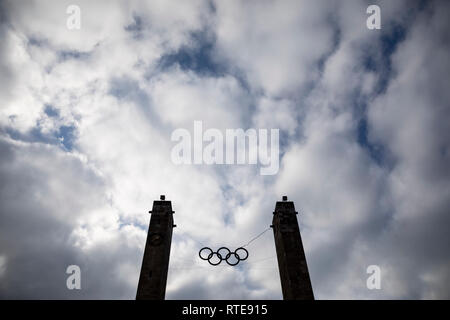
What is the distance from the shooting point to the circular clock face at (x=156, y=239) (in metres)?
17.1

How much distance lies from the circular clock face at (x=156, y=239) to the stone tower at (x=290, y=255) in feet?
30.5

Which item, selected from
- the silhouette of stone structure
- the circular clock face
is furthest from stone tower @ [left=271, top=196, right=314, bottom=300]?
the circular clock face

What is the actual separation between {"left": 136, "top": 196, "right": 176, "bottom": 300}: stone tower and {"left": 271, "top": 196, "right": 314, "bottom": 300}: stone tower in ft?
29.3

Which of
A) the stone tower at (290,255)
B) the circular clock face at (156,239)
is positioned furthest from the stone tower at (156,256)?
the stone tower at (290,255)

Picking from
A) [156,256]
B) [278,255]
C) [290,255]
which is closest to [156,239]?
[156,256]

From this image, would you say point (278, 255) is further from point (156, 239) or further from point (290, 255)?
point (156, 239)

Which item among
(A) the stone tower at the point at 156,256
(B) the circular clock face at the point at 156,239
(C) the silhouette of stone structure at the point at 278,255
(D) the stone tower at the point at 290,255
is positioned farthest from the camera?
(B) the circular clock face at the point at 156,239

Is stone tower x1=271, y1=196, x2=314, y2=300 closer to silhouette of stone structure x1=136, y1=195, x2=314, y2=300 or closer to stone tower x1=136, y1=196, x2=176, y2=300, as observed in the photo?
silhouette of stone structure x1=136, y1=195, x2=314, y2=300

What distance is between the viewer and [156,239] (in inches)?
680

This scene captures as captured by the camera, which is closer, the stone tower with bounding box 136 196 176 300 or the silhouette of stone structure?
the stone tower with bounding box 136 196 176 300

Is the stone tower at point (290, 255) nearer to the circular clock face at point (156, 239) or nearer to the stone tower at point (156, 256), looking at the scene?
the stone tower at point (156, 256)

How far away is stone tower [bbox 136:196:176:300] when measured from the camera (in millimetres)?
15251
